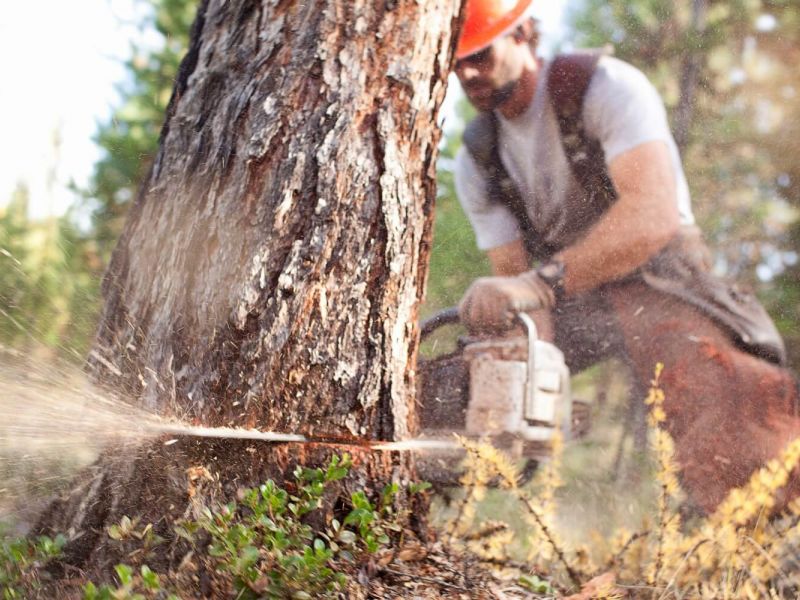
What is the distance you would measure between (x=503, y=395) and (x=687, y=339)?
579 millimetres

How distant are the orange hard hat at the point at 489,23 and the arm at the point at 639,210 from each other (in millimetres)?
542

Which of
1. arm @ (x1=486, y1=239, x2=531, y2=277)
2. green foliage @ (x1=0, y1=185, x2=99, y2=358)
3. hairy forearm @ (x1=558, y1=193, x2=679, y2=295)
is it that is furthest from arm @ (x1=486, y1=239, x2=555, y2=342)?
green foliage @ (x1=0, y1=185, x2=99, y2=358)

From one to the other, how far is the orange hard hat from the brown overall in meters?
0.19

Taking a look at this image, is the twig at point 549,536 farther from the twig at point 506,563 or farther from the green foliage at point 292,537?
the green foliage at point 292,537

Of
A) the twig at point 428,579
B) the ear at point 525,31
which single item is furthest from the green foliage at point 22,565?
the ear at point 525,31

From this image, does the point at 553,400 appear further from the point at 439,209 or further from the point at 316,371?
the point at 316,371

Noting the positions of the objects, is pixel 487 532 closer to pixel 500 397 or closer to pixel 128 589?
pixel 500 397

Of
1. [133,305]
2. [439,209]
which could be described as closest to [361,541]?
[133,305]

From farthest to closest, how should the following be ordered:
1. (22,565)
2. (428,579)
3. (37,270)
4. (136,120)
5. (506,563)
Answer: (37,270) < (136,120) < (506,563) < (428,579) < (22,565)

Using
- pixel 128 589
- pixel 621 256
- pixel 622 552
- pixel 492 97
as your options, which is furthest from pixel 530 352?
pixel 128 589

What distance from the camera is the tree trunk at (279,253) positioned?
6.20 ft

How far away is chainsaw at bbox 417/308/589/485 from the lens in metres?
2.39

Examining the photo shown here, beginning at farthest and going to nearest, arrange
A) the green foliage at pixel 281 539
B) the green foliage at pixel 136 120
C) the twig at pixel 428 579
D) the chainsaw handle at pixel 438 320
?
1. the green foliage at pixel 136 120
2. the chainsaw handle at pixel 438 320
3. the twig at pixel 428 579
4. the green foliage at pixel 281 539

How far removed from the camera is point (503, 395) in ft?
7.97
